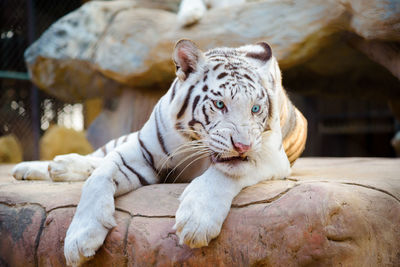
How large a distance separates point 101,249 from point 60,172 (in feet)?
2.69

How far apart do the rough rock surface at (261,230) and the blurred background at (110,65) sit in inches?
80.4

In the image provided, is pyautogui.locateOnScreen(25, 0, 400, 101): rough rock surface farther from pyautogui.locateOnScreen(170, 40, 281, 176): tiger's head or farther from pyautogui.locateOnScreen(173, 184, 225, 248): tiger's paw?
pyautogui.locateOnScreen(173, 184, 225, 248): tiger's paw

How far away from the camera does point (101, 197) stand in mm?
1706

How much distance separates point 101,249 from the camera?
1.67 meters

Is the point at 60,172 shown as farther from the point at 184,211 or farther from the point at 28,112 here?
the point at 28,112

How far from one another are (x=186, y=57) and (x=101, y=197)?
68 centimetres

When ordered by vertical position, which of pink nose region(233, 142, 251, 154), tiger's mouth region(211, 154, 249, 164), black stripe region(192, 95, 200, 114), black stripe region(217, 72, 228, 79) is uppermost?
black stripe region(217, 72, 228, 79)

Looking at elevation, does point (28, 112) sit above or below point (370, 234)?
below

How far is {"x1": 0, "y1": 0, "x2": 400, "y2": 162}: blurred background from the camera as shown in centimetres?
380

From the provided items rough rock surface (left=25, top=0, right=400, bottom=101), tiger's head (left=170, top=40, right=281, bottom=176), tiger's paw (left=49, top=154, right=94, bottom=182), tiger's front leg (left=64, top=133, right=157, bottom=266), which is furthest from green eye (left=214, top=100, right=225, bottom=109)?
rough rock surface (left=25, top=0, right=400, bottom=101)

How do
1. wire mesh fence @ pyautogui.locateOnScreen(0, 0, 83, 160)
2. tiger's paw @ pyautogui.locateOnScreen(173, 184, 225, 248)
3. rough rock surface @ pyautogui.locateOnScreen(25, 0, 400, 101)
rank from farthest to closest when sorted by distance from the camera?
wire mesh fence @ pyautogui.locateOnScreen(0, 0, 83, 160) < rough rock surface @ pyautogui.locateOnScreen(25, 0, 400, 101) < tiger's paw @ pyautogui.locateOnScreen(173, 184, 225, 248)

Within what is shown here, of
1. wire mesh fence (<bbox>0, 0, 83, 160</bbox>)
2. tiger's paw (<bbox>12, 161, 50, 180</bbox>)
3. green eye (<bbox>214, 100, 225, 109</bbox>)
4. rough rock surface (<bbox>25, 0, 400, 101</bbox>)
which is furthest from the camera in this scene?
wire mesh fence (<bbox>0, 0, 83, 160</bbox>)

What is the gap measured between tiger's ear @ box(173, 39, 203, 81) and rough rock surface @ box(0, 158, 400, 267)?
1.72 feet

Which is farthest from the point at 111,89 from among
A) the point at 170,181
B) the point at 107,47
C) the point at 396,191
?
the point at 396,191
